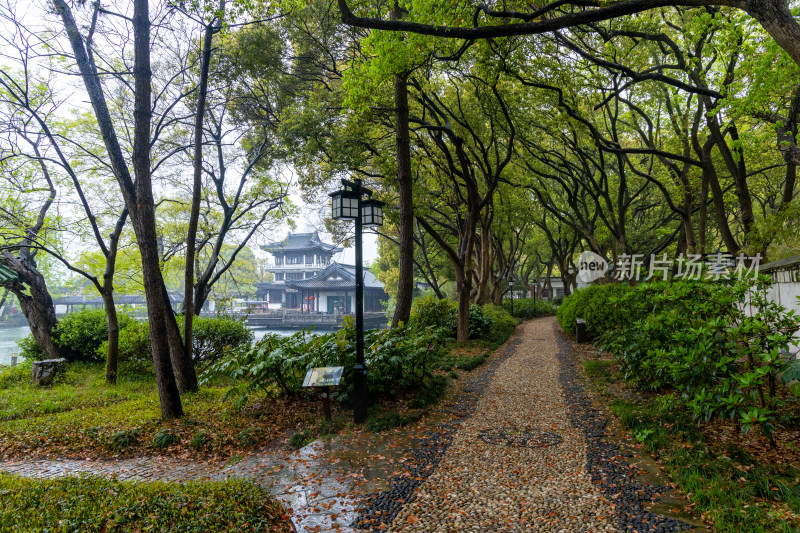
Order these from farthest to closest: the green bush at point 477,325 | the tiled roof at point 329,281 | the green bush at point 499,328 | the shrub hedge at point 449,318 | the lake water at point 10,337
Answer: the tiled roof at point 329,281 < the lake water at point 10,337 < the green bush at point 499,328 < the green bush at point 477,325 < the shrub hedge at point 449,318

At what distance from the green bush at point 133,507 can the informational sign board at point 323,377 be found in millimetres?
1557

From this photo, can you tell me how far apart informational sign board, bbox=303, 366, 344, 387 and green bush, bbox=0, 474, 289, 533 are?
5.11 ft

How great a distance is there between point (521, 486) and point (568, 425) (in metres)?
1.84

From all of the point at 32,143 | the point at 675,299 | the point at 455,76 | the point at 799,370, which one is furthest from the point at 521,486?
the point at 32,143

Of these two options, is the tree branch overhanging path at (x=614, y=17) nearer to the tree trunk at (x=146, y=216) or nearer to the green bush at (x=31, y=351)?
the tree trunk at (x=146, y=216)

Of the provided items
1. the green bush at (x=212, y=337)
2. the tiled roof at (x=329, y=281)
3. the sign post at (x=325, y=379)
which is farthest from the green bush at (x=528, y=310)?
the sign post at (x=325, y=379)

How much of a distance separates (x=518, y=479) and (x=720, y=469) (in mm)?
1659

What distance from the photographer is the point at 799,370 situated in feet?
10.5

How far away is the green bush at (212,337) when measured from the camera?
10961mm

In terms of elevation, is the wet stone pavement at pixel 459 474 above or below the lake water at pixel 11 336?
above

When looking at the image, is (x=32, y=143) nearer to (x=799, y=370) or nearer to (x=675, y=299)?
(x=675, y=299)

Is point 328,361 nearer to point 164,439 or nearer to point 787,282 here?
point 164,439

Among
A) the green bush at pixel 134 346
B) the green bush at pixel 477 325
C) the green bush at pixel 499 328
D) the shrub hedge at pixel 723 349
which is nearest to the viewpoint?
the shrub hedge at pixel 723 349

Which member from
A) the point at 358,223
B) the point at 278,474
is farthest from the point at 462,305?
the point at 278,474
